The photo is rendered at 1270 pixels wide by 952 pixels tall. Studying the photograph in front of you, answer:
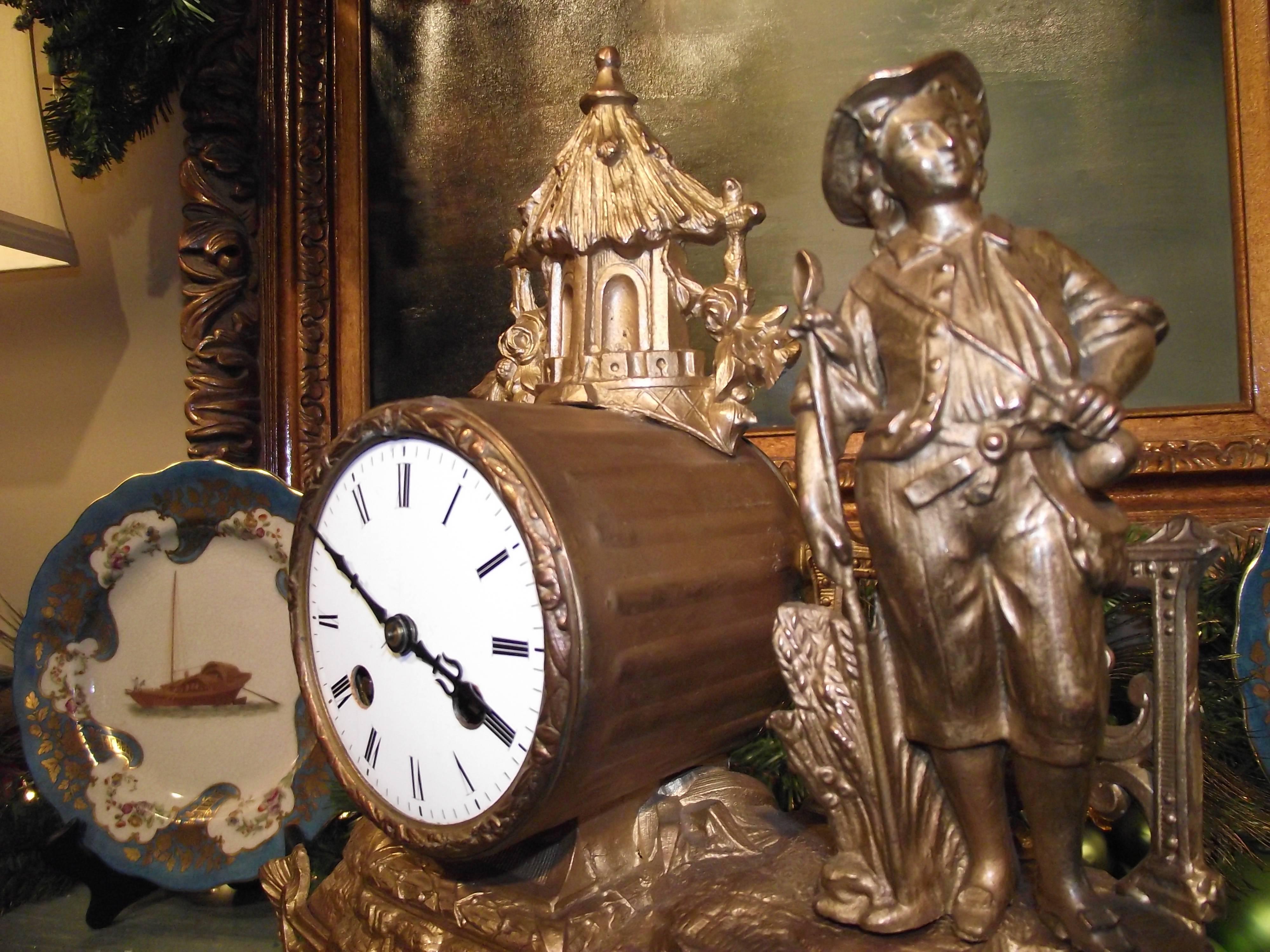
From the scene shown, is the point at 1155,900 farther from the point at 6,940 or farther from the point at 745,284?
the point at 6,940

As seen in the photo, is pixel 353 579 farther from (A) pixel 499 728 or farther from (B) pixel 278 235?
(B) pixel 278 235

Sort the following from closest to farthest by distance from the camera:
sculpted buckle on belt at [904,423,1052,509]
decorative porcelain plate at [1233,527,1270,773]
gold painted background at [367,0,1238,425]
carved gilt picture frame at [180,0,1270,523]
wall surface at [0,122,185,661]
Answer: sculpted buckle on belt at [904,423,1052,509] < decorative porcelain plate at [1233,527,1270,773] < gold painted background at [367,0,1238,425] < carved gilt picture frame at [180,0,1270,523] < wall surface at [0,122,185,661]

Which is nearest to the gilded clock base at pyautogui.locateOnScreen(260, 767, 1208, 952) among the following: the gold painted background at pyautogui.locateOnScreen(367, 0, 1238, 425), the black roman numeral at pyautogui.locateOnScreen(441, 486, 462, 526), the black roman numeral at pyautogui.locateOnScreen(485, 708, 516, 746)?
the black roman numeral at pyautogui.locateOnScreen(485, 708, 516, 746)

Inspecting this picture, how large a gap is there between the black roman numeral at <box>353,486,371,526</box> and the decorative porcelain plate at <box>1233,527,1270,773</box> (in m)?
0.63

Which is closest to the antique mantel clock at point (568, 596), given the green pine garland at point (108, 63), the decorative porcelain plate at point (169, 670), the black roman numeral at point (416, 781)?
the black roman numeral at point (416, 781)

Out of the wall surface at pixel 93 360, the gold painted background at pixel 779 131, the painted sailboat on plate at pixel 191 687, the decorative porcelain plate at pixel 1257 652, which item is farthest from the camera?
the wall surface at pixel 93 360

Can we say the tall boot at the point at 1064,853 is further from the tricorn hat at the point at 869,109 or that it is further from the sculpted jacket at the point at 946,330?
the tricorn hat at the point at 869,109

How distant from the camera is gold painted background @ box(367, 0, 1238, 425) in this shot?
2.99ft

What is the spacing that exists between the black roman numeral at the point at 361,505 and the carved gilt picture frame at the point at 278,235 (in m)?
0.52

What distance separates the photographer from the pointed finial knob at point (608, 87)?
796mm

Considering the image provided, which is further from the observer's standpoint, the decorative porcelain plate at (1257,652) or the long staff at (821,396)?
the decorative porcelain plate at (1257,652)

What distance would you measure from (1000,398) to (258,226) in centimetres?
101

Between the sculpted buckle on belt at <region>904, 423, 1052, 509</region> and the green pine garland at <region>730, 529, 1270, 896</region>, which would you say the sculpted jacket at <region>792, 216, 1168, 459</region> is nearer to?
the sculpted buckle on belt at <region>904, 423, 1052, 509</region>

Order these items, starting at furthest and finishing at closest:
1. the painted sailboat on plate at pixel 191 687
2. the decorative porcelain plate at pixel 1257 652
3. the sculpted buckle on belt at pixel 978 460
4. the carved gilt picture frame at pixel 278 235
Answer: the carved gilt picture frame at pixel 278 235 → the painted sailboat on plate at pixel 191 687 → the decorative porcelain plate at pixel 1257 652 → the sculpted buckle on belt at pixel 978 460
